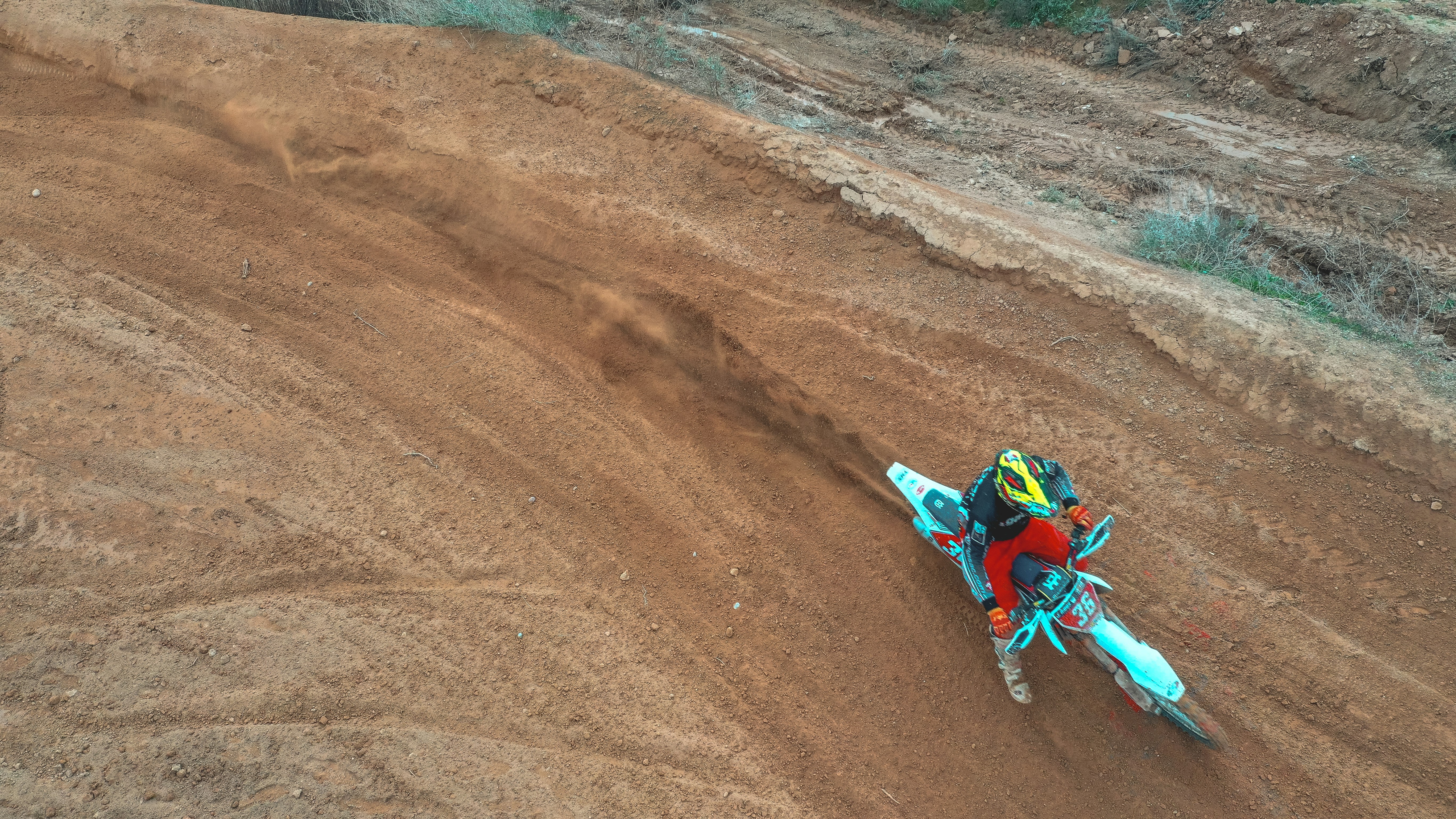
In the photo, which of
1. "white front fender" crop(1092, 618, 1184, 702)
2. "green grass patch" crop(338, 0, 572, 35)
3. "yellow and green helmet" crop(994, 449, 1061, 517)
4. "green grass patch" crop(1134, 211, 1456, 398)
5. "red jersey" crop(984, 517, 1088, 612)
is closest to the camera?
"yellow and green helmet" crop(994, 449, 1061, 517)

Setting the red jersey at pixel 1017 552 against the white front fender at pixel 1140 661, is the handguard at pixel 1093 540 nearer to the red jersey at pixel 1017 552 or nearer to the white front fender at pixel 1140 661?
the red jersey at pixel 1017 552

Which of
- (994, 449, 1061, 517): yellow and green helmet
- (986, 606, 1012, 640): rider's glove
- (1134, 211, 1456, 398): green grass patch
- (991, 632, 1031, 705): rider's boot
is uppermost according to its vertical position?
(1134, 211, 1456, 398): green grass patch

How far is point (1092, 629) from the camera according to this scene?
162 inches

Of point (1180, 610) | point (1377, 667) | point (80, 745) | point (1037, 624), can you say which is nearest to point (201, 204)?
point (80, 745)

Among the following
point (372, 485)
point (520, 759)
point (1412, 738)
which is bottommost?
point (520, 759)

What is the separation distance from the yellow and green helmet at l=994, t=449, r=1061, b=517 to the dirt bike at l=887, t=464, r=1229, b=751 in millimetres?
421

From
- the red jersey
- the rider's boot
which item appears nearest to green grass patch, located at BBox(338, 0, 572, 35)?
the red jersey

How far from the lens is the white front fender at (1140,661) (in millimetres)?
3945

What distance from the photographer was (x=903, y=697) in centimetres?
481

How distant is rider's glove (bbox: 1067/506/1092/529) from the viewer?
4055 millimetres

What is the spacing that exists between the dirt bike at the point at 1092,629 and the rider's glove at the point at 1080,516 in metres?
0.07

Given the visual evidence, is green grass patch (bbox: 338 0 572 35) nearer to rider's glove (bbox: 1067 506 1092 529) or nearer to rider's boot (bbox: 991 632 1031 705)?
rider's glove (bbox: 1067 506 1092 529)

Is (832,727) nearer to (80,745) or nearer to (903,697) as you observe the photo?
(903,697)

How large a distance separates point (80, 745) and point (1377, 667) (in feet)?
25.6
